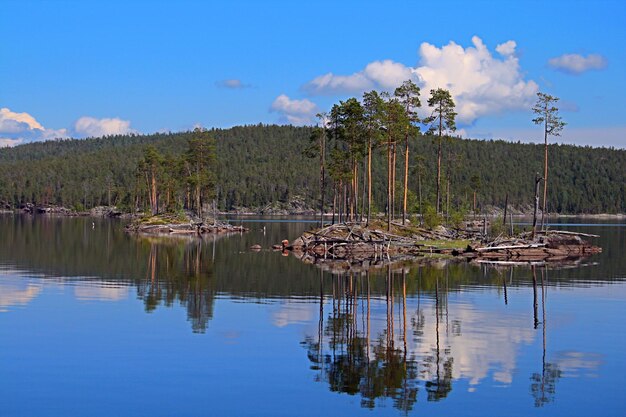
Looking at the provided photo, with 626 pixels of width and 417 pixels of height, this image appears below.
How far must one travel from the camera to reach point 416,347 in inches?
1024

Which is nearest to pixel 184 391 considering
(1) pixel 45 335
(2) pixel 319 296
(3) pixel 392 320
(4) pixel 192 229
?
(1) pixel 45 335

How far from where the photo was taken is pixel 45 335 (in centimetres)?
2789

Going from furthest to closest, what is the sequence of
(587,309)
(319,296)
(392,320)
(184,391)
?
1. (319,296)
2. (587,309)
3. (392,320)
4. (184,391)

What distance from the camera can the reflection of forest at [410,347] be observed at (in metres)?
21.0

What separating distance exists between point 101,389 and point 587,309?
82.0ft

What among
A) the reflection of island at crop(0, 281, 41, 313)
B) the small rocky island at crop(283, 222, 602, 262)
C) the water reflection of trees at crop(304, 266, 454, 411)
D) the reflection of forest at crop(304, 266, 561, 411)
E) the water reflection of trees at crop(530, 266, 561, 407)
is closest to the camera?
Answer: the water reflection of trees at crop(530, 266, 561, 407)

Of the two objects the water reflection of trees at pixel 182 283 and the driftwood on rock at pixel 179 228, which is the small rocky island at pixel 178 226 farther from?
the water reflection of trees at pixel 182 283

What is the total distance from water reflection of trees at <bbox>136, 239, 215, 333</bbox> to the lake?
0.76ft

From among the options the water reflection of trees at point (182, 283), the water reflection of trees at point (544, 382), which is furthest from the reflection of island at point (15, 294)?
the water reflection of trees at point (544, 382)

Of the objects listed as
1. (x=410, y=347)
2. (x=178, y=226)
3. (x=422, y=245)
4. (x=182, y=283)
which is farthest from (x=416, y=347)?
(x=178, y=226)

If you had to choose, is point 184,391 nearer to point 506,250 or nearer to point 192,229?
point 506,250

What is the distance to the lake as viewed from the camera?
1955 centimetres

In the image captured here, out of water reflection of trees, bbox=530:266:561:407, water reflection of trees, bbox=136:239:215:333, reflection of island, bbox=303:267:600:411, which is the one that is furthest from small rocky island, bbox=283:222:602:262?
water reflection of trees, bbox=530:266:561:407

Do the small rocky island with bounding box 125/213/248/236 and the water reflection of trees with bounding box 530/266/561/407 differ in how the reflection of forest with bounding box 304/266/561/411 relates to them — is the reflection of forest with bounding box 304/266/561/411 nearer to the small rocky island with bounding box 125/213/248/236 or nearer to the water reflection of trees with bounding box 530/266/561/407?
the water reflection of trees with bounding box 530/266/561/407
